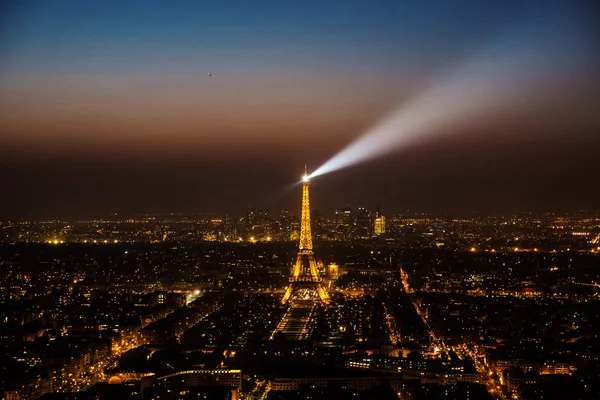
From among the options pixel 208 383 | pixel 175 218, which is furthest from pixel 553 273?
pixel 175 218

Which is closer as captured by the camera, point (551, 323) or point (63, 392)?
point (63, 392)

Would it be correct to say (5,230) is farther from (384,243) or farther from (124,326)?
(124,326)

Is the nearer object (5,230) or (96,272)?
(96,272)

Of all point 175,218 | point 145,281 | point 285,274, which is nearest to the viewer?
point 145,281

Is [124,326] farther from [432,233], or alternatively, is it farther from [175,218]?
[175,218]

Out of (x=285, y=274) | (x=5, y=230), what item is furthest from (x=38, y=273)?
(x=5, y=230)

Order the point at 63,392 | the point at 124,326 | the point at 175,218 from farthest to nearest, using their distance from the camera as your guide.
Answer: the point at 175,218 → the point at 124,326 → the point at 63,392
